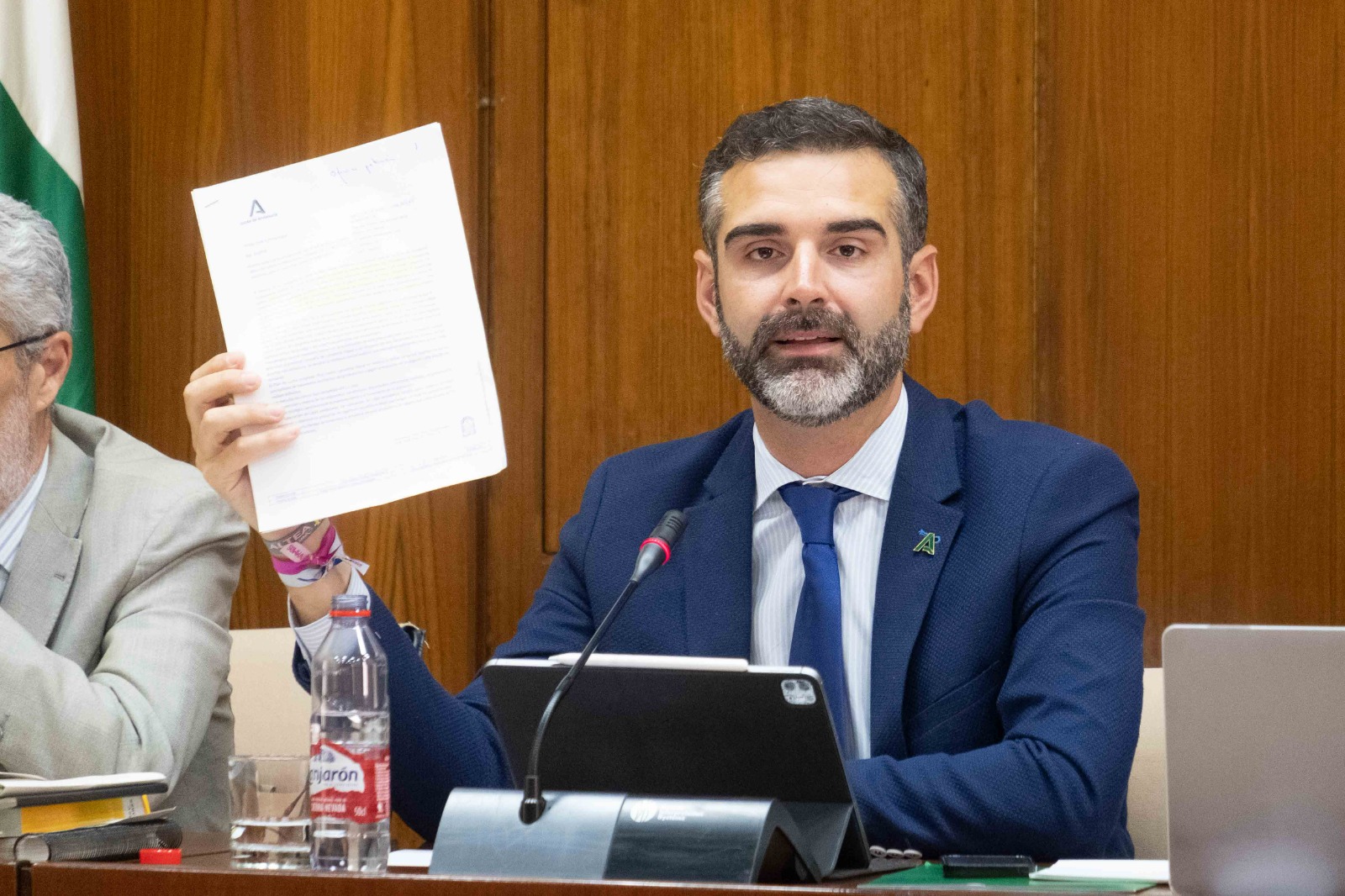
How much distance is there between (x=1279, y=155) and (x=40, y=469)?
2157 millimetres

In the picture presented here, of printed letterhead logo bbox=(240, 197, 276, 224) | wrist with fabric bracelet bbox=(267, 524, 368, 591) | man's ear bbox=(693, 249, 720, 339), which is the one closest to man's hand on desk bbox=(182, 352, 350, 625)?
wrist with fabric bracelet bbox=(267, 524, 368, 591)

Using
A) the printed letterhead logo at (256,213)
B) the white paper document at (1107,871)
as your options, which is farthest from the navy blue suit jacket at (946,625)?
the printed letterhead logo at (256,213)

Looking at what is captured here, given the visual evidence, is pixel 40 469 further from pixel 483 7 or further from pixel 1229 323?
pixel 1229 323

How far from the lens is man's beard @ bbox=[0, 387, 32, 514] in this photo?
2.19 meters

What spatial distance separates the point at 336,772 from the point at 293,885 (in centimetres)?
13

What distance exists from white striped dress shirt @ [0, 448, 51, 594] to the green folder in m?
1.43

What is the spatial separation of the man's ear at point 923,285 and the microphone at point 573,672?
2.87 feet

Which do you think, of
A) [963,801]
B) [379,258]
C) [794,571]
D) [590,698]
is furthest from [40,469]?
[963,801]

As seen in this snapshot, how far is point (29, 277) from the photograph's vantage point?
7.32ft

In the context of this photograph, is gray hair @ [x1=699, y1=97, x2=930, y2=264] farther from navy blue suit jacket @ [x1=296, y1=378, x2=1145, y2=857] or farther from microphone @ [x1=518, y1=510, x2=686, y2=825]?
microphone @ [x1=518, y1=510, x2=686, y2=825]

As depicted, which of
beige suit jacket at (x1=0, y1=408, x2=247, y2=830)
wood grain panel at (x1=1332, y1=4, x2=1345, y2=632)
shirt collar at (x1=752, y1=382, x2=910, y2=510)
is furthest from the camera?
wood grain panel at (x1=1332, y1=4, x2=1345, y2=632)

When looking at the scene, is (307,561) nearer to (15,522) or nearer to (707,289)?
(15,522)

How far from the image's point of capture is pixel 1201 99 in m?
2.74

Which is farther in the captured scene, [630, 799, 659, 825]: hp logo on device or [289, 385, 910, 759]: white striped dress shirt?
[289, 385, 910, 759]: white striped dress shirt
